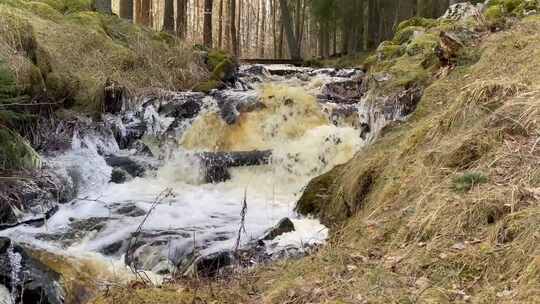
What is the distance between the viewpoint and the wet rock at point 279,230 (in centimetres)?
662

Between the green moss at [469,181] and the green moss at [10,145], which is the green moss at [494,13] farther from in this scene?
the green moss at [10,145]

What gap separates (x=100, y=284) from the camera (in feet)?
18.5

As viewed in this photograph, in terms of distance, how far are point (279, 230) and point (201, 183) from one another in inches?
135

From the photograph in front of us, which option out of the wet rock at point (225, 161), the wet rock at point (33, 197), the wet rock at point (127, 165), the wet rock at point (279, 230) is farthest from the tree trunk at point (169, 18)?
the wet rock at point (279, 230)

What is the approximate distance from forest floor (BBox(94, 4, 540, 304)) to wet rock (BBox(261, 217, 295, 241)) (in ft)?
1.72

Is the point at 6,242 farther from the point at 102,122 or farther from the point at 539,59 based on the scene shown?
the point at 539,59

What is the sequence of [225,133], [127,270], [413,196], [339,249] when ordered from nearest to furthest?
[339,249] < [413,196] < [127,270] < [225,133]

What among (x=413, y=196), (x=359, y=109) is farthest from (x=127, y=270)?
(x=359, y=109)

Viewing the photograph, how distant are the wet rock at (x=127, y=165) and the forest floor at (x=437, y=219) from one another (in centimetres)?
377

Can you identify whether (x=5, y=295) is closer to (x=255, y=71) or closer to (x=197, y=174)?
(x=197, y=174)

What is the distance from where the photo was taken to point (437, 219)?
4.57m

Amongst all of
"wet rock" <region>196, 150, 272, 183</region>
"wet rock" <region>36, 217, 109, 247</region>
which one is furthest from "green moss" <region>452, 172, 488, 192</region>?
"wet rock" <region>196, 150, 272, 183</region>

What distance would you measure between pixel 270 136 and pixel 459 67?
13.2 feet

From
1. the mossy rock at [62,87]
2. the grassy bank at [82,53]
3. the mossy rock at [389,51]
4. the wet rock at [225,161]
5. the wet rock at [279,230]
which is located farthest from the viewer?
the mossy rock at [389,51]
